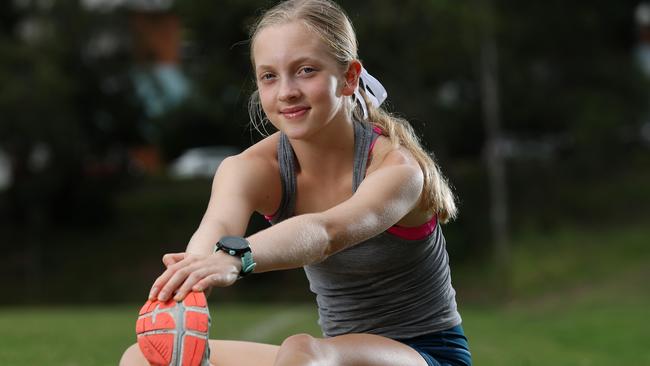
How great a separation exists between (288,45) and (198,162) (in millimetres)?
37973

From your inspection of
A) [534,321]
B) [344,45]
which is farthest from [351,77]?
[534,321]

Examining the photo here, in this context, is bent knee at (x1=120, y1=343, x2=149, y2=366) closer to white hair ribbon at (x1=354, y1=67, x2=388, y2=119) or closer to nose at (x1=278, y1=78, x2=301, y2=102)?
nose at (x1=278, y1=78, x2=301, y2=102)

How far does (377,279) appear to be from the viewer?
4.16 metres

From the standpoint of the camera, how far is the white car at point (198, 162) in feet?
132

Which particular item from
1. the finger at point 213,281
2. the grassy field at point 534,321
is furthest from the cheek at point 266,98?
the grassy field at point 534,321

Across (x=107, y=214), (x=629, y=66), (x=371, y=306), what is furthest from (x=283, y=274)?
(x=371, y=306)

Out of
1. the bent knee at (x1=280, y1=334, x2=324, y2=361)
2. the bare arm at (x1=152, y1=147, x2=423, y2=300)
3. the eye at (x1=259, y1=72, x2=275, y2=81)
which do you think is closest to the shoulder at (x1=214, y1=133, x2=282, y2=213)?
the bare arm at (x1=152, y1=147, x2=423, y2=300)

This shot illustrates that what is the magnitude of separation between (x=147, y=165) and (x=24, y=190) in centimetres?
638

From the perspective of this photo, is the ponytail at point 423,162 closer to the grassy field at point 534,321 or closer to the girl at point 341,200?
the girl at point 341,200

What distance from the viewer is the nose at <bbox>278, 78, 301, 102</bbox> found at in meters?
3.86

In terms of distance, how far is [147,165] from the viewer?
4219 centimetres

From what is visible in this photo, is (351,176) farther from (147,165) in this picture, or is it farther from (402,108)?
(147,165)

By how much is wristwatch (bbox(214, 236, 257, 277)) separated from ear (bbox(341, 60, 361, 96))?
94cm

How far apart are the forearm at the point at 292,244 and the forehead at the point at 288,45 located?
0.60 meters
